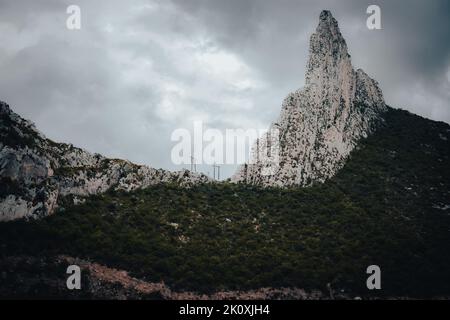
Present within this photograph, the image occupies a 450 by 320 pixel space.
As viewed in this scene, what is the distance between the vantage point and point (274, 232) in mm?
74375

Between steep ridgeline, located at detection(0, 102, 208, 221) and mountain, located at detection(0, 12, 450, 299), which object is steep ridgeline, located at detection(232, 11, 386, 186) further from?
steep ridgeline, located at detection(0, 102, 208, 221)

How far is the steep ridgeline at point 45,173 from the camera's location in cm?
6388

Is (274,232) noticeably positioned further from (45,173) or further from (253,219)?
(45,173)

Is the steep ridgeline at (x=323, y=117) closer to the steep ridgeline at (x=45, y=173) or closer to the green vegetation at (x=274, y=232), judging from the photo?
the green vegetation at (x=274, y=232)

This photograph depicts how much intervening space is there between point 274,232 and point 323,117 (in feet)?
99.7

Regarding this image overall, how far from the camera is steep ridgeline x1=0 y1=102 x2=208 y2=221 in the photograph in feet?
210

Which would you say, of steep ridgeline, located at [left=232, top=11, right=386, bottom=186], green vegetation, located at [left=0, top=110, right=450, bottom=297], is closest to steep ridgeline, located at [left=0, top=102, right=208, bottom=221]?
green vegetation, located at [left=0, top=110, right=450, bottom=297]

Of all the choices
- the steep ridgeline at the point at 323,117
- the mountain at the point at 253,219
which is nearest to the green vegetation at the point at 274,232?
the mountain at the point at 253,219

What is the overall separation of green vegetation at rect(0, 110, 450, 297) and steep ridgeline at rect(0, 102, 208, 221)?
1877 mm

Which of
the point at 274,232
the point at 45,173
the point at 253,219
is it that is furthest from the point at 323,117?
the point at 45,173

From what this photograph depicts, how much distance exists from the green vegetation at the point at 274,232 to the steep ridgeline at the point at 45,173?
188 centimetres

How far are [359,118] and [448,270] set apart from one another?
40146 mm

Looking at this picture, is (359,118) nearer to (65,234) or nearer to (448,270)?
(448,270)

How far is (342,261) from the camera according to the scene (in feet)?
221
